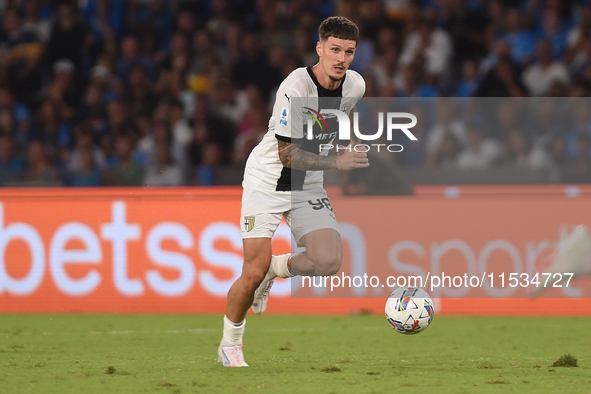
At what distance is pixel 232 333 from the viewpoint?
563 cm

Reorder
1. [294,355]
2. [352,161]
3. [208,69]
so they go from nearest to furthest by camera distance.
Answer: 1. [352,161]
2. [294,355]
3. [208,69]

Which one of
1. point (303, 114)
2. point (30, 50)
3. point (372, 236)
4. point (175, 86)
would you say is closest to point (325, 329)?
point (372, 236)

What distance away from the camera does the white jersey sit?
5523 millimetres

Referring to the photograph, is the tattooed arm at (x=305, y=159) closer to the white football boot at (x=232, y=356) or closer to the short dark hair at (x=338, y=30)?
the short dark hair at (x=338, y=30)

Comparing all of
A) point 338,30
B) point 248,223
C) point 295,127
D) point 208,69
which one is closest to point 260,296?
point 248,223

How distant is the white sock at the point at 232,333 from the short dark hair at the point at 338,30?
1.92 meters

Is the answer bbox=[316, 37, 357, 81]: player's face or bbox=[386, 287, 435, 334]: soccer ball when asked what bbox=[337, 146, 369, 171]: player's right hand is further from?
bbox=[386, 287, 435, 334]: soccer ball

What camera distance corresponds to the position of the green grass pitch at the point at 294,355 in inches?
197

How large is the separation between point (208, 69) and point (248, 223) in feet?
22.6

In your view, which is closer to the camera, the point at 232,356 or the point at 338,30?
the point at 338,30

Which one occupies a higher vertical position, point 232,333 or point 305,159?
point 305,159

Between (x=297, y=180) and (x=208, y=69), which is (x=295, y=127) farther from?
(x=208, y=69)

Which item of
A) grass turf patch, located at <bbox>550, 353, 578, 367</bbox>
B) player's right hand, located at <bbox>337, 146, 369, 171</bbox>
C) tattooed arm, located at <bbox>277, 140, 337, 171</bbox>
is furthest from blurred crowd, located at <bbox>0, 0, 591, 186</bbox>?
player's right hand, located at <bbox>337, 146, 369, 171</bbox>

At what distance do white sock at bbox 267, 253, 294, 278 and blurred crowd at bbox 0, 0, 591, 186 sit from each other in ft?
12.4
